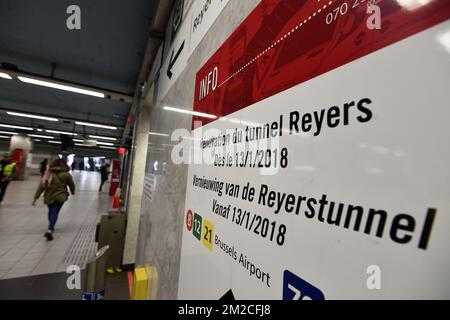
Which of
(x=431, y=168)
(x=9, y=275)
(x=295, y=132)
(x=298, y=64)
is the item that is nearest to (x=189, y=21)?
(x=298, y=64)

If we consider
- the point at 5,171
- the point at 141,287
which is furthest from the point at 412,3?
the point at 5,171

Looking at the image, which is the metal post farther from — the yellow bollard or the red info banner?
the red info banner

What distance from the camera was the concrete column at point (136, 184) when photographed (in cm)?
356

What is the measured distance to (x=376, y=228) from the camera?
0.36m

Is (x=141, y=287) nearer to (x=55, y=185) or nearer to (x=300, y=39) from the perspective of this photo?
(x=300, y=39)

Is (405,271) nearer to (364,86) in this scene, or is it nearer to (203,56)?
(364,86)

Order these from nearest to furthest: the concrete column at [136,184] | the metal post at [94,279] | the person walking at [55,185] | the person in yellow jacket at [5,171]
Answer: the metal post at [94,279] → the concrete column at [136,184] → the person walking at [55,185] → the person in yellow jacket at [5,171]

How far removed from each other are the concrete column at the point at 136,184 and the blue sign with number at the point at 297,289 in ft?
10.8

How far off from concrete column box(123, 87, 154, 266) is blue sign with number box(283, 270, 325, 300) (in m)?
3.28

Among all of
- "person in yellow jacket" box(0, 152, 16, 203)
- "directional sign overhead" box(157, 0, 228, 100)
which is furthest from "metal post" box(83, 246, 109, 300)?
"person in yellow jacket" box(0, 152, 16, 203)

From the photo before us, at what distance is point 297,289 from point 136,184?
12.3 ft

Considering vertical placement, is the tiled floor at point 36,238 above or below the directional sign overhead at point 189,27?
below

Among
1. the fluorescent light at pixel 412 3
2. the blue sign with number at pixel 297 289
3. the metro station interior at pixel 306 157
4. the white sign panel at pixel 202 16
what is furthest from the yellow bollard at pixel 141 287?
the fluorescent light at pixel 412 3

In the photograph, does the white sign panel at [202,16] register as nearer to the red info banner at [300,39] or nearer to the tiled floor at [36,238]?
the red info banner at [300,39]
